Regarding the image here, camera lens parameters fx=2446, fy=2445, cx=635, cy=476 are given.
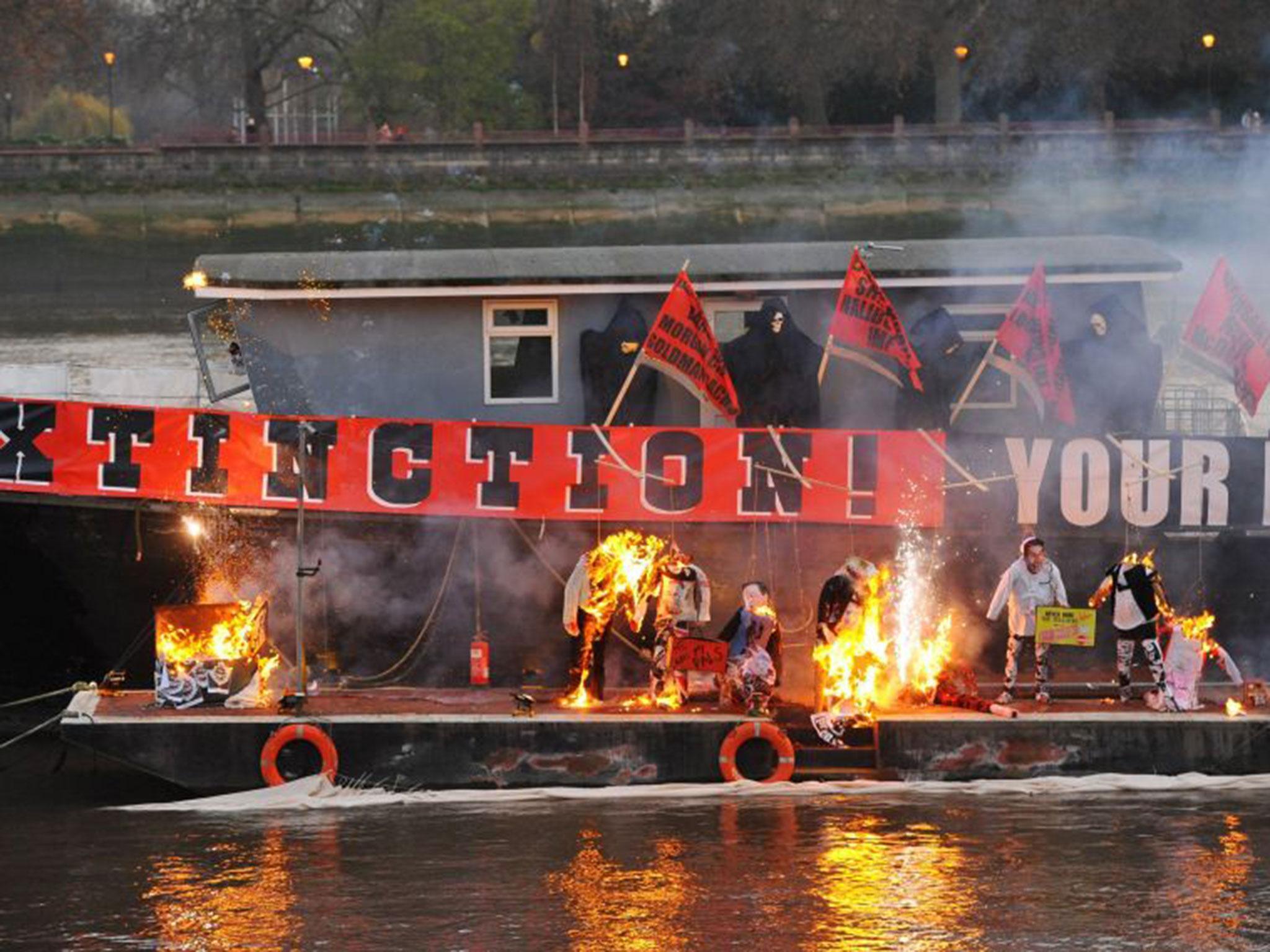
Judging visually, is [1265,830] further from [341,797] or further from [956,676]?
[341,797]

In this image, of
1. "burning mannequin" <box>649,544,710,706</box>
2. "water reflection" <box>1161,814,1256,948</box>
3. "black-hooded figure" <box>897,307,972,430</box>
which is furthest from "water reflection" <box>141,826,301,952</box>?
"black-hooded figure" <box>897,307,972,430</box>

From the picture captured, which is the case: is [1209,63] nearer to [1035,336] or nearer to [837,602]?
[1035,336]

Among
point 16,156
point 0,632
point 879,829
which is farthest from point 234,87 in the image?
point 879,829

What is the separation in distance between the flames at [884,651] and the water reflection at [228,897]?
5.45 meters

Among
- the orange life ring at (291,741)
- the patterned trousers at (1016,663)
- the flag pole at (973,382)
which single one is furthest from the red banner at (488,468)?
the orange life ring at (291,741)

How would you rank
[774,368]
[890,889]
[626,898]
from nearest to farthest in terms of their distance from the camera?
[626,898]
[890,889]
[774,368]

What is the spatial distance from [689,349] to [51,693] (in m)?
7.31

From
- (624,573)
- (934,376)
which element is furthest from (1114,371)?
(624,573)

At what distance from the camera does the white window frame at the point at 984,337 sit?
25.6 meters

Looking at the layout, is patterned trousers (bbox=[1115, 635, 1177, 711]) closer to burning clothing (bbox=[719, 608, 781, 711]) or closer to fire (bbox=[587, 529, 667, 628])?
burning clothing (bbox=[719, 608, 781, 711])

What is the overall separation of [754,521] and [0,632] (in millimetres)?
7947

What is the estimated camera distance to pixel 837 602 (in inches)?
917

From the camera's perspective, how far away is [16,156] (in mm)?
71688

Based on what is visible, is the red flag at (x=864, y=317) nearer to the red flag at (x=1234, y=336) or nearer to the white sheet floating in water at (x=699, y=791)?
the red flag at (x=1234, y=336)
